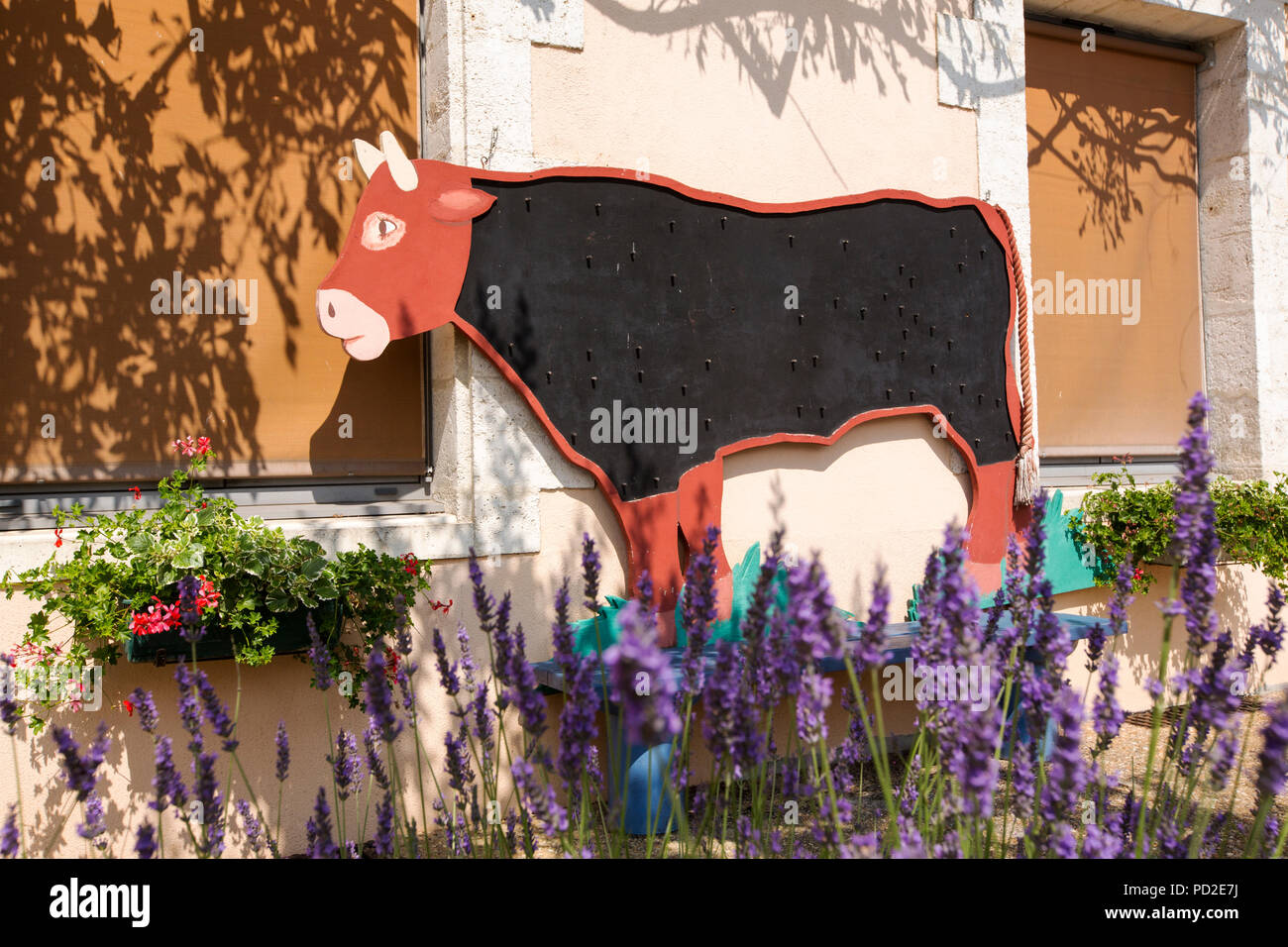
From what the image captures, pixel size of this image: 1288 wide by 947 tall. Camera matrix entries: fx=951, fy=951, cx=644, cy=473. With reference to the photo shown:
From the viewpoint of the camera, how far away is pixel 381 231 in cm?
370

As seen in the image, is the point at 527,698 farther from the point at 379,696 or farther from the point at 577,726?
the point at 379,696

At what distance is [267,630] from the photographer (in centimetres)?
309

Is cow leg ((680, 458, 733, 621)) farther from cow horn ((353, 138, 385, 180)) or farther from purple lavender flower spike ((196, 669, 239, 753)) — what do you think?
purple lavender flower spike ((196, 669, 239, 753))

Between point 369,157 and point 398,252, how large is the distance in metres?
0.38

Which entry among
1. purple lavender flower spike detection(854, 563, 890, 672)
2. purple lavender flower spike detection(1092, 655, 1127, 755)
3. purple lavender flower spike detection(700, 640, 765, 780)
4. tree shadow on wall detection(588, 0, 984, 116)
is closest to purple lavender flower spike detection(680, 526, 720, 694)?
purple lavender flower spike detection(700, 640, 765, 780)

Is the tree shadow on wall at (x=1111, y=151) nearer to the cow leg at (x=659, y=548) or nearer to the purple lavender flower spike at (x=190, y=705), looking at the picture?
the cow leg at (x=659, y=548)

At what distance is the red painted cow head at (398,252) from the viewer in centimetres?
363

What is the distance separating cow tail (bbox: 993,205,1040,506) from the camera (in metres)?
4.89

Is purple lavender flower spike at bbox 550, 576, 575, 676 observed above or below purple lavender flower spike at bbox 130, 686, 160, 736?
above

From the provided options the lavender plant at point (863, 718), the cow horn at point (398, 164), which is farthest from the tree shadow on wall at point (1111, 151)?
the lavender plant at point (863, 718)

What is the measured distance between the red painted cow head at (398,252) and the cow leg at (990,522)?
278cm

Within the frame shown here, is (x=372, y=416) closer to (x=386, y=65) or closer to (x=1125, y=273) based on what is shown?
(x=386, y=65)

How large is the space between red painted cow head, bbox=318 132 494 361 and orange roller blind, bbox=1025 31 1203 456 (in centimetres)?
341
